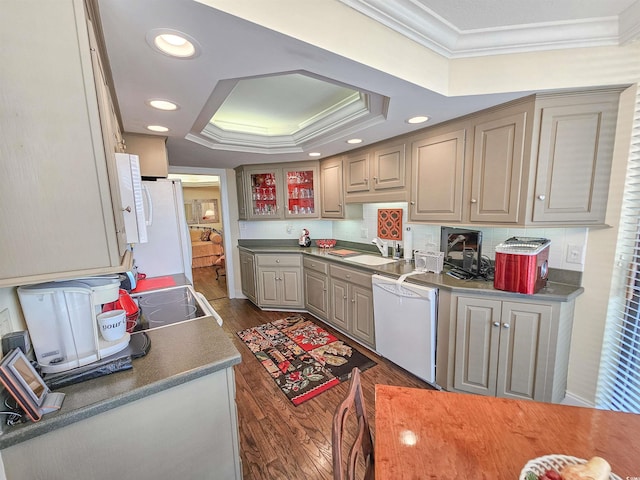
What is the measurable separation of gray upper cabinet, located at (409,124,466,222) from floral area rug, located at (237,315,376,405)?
1.52 metres

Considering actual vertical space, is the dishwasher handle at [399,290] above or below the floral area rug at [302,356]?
above

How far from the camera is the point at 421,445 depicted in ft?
2.63

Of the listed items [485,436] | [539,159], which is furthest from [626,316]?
[485,436]

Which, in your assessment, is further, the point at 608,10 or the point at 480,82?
the point at 480,82

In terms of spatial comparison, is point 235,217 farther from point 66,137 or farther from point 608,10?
point 608,10

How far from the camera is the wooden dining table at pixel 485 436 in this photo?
725mm

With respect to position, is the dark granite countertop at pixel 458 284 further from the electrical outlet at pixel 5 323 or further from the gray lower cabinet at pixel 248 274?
the electrical outlet at pixel 5 323

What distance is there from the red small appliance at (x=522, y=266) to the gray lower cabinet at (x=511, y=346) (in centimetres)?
11

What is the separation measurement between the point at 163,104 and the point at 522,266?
2.49m

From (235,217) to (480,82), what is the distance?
3572 millimetres

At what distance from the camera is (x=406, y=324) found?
7.09 ft

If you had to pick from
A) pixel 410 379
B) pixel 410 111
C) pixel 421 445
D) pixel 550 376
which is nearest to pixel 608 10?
pixel 410 111

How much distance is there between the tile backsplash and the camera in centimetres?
181

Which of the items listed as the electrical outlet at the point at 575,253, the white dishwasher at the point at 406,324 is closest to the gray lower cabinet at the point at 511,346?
the white dishwasher at the point at 406,324
